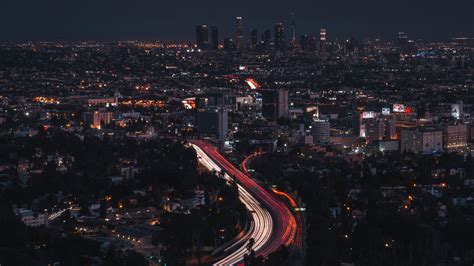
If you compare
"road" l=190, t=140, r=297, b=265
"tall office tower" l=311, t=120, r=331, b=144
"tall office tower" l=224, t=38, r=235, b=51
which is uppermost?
"tall office tower" l=224, t=38, r=235, b=51

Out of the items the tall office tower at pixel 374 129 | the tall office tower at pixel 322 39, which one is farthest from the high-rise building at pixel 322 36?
the tall office tower at pixel 374 129

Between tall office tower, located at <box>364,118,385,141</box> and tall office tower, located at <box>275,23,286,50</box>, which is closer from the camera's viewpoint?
tall office tower, located at <box>364,118,385,141</box>

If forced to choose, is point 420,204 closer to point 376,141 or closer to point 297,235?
point 297,235

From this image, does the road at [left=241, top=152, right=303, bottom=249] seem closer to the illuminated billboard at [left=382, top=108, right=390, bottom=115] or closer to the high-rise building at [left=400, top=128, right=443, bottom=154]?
the high-rise building at [left=400, top=128, right=443, bottom=154]

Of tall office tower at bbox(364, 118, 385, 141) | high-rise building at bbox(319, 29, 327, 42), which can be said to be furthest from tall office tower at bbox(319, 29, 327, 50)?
tall office tower at bbox(364, 118, 385, 141)

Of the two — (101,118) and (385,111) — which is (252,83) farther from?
(101,118)

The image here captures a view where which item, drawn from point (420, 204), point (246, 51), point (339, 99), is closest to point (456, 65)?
point (246, 51)
